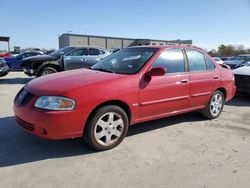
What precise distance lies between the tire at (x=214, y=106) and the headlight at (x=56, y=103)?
10.5ft

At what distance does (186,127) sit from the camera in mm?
5031

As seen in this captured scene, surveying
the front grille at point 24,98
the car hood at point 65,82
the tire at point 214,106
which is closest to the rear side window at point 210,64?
the tire at point 214,106

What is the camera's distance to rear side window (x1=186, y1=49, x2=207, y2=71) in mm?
5027

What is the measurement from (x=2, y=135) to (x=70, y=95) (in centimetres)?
178

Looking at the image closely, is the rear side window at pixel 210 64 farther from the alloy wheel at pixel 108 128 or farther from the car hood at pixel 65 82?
the alloy wheel at pixel 108 128

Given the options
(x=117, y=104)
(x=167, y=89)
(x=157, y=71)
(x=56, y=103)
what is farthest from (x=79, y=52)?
(x=56, y=103)

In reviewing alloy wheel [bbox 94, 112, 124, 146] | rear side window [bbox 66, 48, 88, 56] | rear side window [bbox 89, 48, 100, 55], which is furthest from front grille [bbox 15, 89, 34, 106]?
rear side window [bbox 89, 48, 100, 55]

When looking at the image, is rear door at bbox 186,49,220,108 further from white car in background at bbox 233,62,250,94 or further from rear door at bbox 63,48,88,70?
rear door at bbox 63,48,88,70

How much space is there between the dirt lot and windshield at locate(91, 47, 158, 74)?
1.20 metres

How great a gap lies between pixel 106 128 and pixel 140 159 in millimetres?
682

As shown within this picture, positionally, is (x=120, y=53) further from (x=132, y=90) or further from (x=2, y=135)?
(x=2, y=135)

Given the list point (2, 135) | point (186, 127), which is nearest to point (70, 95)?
point (2, 135)

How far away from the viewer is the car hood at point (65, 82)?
140 inches

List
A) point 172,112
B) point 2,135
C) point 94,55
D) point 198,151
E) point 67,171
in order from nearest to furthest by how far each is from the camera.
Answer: point 67,171
point 198,151
point 2,135
point 172,112
point 94,55
